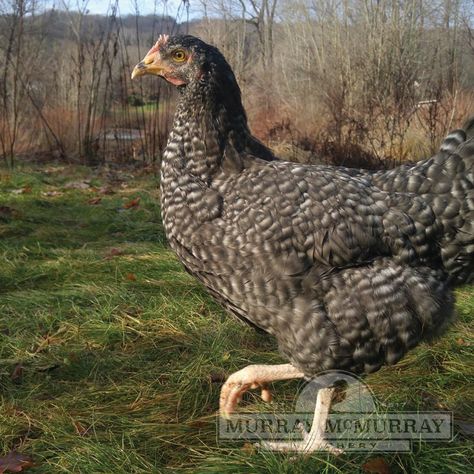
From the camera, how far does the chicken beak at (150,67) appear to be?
2.58 meters

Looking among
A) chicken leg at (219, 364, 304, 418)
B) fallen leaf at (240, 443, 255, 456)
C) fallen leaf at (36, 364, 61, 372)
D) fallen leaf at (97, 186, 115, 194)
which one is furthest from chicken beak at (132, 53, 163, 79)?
fallen leaf at (97, 186, 115, 194)

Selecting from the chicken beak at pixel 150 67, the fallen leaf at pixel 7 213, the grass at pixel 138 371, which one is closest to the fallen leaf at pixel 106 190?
the fallen leaf at pixel 7 213

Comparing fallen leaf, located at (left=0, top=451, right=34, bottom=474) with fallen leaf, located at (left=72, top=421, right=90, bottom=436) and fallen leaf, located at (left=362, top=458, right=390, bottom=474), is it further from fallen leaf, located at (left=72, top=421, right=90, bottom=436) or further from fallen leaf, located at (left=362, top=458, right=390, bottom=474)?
fallen leaf, located at (left=362, top=458, right=390, bottom=474)

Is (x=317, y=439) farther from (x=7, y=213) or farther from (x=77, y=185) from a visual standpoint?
(x=77, y=185)

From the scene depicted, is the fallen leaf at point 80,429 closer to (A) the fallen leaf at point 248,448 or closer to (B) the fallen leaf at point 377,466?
(A) the fallen leaf at point 248,448

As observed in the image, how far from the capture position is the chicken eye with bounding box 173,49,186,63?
251cm

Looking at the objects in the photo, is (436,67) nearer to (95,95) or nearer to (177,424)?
(95,95)

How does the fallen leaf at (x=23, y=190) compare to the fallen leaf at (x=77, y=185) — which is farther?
the fallen leaf at (x=77, y=185)

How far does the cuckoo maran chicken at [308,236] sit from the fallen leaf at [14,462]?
0.86 meters

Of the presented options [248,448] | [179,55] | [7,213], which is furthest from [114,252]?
[248,448]

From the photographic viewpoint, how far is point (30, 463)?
86.7 inches

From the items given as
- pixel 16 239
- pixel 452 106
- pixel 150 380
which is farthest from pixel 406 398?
pixel 452 106

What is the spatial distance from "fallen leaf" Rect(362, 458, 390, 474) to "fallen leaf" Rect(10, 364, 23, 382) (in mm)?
1867

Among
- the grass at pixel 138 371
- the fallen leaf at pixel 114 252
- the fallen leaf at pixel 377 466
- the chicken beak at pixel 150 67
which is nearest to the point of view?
the fallen leaf at pixel 377 466
